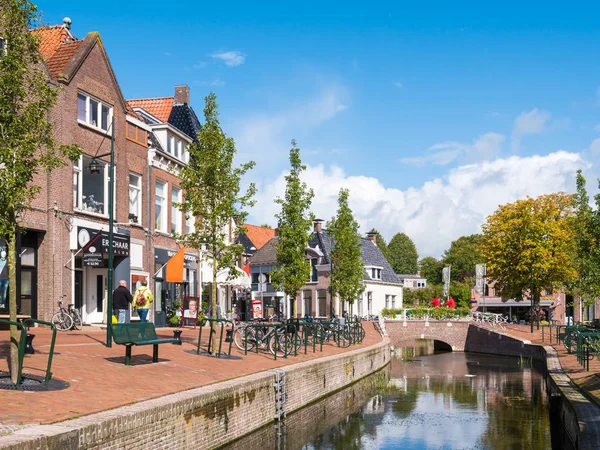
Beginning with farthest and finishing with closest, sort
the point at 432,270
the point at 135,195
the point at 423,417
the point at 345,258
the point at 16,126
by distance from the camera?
the point at 432,270 → the point at 345,258 → the point at 135,195 → the point at 423,417 → the point at 16,126

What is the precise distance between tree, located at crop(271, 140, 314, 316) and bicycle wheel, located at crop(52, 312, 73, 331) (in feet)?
24.4

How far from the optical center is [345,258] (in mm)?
39594

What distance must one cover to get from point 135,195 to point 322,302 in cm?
3143

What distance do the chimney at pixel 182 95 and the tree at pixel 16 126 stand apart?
86.0ft

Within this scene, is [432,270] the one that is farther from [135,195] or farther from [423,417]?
[423,417]

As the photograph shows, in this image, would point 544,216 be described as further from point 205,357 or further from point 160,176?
point 205,357

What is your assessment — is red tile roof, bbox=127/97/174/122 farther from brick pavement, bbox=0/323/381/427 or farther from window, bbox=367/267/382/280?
window, bbox=367/267/382/280

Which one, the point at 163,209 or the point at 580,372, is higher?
the point at 163,209

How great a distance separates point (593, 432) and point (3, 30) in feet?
35.9

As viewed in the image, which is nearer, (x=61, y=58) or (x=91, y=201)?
(x=61, y=58)

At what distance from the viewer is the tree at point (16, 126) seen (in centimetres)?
1096

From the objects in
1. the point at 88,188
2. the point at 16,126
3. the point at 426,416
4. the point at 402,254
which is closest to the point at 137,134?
the point at 88,188

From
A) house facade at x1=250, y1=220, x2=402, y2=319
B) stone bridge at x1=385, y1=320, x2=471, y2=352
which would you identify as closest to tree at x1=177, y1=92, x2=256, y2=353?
stone bridge at x1=385, y1=320, x2=471, y2=352

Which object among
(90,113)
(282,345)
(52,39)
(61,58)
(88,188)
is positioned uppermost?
(52,39)
